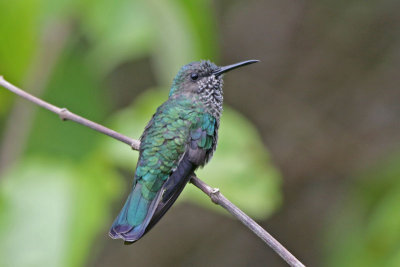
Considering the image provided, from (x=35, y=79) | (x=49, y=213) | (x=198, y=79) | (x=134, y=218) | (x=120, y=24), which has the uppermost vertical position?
(x=120, y=24)

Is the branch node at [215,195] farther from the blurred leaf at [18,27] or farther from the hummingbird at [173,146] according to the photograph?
the blurred leaf at [18,27]

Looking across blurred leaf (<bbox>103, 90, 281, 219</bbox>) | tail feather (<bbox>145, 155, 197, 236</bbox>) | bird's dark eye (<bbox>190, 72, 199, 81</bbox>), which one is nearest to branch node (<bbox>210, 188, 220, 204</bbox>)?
tail feather (<bbox>145, 155, 197, 236</bbox>)

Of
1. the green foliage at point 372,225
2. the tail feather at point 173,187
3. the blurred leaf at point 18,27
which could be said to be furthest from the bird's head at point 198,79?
the green foliage at point 372,225

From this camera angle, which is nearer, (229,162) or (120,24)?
(120,24)

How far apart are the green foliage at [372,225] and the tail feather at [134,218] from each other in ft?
3.19

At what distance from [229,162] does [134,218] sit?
0.62m

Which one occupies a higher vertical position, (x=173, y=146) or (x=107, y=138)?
(x=173, y=146)

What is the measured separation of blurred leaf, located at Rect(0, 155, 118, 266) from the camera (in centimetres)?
232

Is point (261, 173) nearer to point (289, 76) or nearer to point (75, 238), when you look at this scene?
point (75, 238)

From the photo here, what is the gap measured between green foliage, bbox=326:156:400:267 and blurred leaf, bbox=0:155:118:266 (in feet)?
3.89

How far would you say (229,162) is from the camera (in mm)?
2656

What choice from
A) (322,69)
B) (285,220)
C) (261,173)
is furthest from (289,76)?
(261,173)

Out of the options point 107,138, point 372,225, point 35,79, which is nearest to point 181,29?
point 107,138

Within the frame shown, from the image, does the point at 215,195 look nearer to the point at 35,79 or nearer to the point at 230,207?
the point at 230,207
